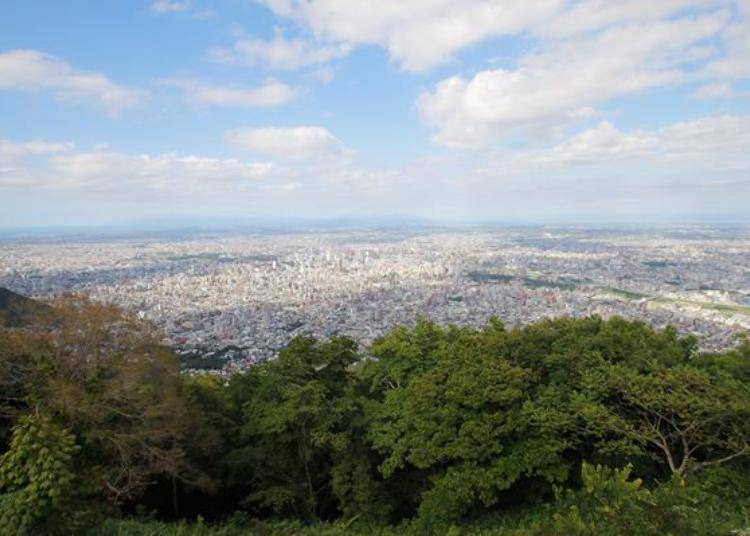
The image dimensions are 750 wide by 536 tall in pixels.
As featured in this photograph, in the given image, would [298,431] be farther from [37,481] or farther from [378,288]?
[378,288]

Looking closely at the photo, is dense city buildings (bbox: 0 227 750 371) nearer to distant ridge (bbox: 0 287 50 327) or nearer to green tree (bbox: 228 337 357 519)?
distant ridge (bbox: 0 287 50 327)

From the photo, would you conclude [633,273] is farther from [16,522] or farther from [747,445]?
[16,522]

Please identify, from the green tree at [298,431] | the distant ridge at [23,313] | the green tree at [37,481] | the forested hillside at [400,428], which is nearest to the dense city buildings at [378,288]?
the distant ridge at [23,313]

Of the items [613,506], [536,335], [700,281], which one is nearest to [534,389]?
[536,335]

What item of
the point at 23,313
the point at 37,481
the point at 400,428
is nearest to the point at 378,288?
the point at 23,313

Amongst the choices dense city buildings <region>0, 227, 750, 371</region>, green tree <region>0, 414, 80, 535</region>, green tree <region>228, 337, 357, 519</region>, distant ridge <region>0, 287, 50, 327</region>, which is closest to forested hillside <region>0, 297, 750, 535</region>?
green tree <region>228, 337, 357, 519</region>

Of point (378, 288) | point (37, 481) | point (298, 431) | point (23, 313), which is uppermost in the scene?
point (23, 313)
